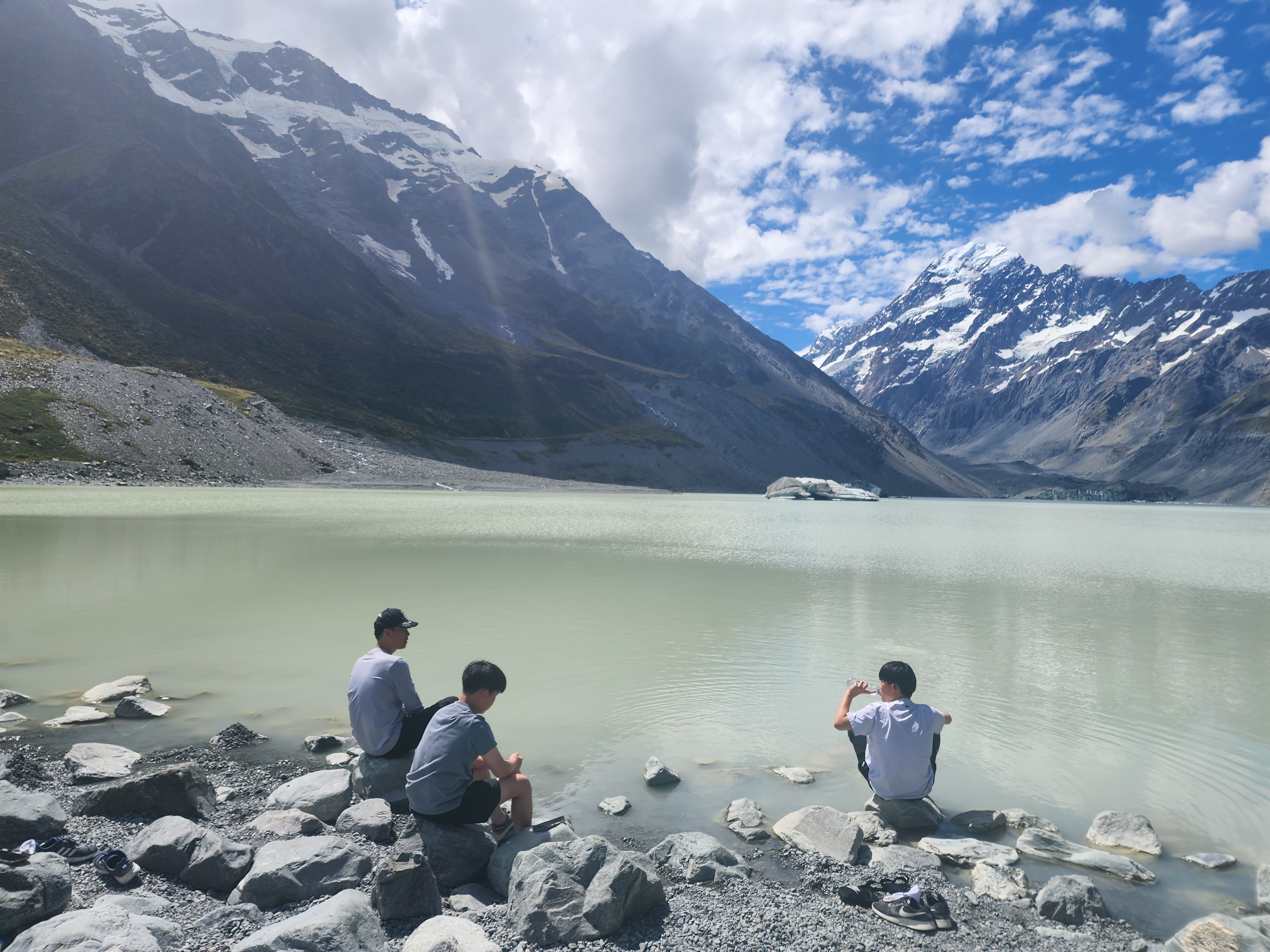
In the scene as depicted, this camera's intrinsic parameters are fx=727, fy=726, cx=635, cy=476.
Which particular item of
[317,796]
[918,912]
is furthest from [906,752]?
[317,796]

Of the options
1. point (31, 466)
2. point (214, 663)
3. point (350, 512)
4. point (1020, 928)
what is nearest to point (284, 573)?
point (214, 663)

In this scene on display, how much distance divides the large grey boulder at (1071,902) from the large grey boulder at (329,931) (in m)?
5.61

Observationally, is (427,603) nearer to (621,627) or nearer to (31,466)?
(621,627)

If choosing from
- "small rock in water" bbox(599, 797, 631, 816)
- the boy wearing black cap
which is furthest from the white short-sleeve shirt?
the boy wearing black cap

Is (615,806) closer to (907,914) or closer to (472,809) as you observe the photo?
(472,809)

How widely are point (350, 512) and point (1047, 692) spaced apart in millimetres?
56421

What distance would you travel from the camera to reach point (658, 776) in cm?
→ 925

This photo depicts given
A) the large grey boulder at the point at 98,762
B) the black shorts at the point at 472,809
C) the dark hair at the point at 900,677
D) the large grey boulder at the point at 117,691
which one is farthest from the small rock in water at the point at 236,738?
the dark hair at the point at 900,677

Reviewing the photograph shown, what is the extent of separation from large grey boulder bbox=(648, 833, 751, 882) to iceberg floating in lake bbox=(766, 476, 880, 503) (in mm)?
140388

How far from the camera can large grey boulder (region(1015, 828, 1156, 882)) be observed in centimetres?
717

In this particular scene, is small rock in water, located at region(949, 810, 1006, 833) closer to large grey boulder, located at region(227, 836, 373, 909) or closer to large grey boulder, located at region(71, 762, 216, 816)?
large grey boulder, located at region(227, 836, 373, 909)

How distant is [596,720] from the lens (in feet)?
38.2

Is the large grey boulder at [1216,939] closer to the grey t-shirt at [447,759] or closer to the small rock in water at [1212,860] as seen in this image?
the small rock in water at [1212,860]

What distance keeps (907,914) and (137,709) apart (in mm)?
10972
